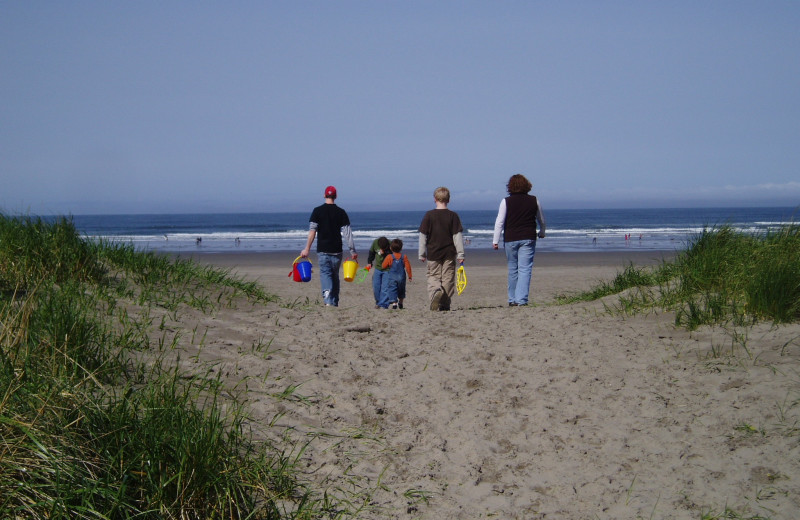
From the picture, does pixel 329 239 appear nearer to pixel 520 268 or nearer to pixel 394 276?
pixel 394 276

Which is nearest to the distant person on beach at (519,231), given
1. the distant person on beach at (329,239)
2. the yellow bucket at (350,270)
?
the distant person on beach at (329,239)

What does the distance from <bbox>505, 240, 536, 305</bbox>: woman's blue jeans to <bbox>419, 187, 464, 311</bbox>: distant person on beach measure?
0.66m

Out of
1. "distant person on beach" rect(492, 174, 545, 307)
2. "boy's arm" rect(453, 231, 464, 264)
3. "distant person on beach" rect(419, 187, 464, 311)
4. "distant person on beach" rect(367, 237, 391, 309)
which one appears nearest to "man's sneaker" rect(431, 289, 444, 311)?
"distant person on beach" rect(419, 187, 464, 311)

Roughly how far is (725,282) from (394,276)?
454cm

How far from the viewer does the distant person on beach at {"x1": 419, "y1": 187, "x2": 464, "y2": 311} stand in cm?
869

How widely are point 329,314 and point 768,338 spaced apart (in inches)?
158

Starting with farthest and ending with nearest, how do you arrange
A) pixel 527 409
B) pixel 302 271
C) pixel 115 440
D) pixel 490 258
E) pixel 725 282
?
1. pixel 490 258
2. pixel 302 271
3. pixel 725 282
4. pixel 527 409
5. pixel 115 440

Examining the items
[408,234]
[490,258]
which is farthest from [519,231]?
[408,234]

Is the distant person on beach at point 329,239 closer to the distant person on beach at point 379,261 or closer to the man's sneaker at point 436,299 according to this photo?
the distant person on beach at point 379,261

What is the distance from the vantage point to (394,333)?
6441mm

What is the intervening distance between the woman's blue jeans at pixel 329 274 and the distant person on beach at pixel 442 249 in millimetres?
1187

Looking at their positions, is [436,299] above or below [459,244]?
below

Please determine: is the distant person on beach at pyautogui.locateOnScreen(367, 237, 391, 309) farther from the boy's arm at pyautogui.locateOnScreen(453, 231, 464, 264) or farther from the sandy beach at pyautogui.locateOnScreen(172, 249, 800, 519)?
the sandy beach at pyautogui.locateOnScreen(172, 249, 800, 519)

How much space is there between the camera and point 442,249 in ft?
28.6
